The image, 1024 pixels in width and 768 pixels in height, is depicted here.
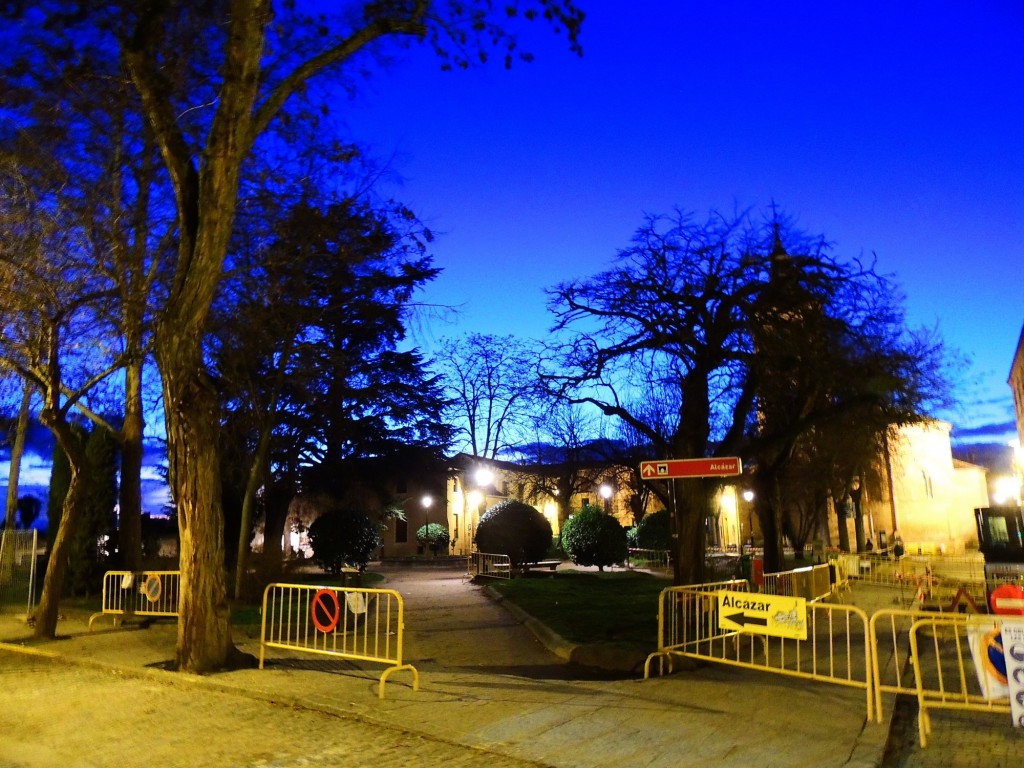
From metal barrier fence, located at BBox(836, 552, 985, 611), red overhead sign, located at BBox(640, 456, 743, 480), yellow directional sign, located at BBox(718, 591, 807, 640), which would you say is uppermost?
→ red overhead sign, located at BBox(640, 456, 743, 480)

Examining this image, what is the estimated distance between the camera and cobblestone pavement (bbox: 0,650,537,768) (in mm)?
6188

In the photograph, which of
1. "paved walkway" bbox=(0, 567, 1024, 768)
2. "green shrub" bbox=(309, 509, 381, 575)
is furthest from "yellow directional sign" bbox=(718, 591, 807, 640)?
"green shrub" bbox=(309, 509, 381, 575)

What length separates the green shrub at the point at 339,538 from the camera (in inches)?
987

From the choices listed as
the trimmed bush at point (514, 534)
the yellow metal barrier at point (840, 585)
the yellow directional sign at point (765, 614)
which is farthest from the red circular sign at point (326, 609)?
the trimmed bush at point (514, 534)

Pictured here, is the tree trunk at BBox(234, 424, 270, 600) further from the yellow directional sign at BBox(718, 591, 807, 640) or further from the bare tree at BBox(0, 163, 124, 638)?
the yellow directional sign at BBox(718, 591, 807, 640)

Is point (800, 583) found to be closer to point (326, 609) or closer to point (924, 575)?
point (924, 575)

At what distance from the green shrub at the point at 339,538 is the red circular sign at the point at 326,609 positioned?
15644 mm

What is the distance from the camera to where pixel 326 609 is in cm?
955

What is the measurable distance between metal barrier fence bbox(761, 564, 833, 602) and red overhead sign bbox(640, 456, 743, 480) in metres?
5.89

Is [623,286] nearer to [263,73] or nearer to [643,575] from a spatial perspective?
[263,73]

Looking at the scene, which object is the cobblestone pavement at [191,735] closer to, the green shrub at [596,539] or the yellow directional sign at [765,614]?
the yellow directional sign at [765,614]

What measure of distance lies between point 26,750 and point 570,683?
17.4 feet

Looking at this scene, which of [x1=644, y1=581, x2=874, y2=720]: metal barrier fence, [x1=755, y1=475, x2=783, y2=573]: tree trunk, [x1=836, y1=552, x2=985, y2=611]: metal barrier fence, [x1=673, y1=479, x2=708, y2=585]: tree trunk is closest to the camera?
[x1=644, y1=581, x2=874, y2=720]: metal barrier fence

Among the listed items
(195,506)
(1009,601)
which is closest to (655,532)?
(1009,601)
